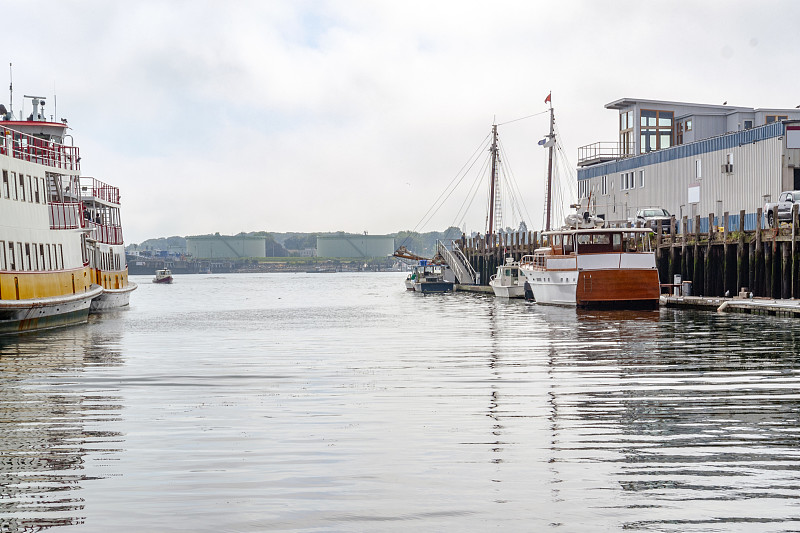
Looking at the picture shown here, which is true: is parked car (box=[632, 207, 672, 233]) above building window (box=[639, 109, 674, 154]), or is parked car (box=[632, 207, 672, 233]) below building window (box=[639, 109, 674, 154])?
below

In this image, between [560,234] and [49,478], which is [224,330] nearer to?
[560,234]

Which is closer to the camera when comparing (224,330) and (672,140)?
(224,330)

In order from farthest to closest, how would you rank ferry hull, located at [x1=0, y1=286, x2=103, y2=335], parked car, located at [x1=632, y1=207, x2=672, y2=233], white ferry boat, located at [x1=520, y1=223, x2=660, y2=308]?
parked car, located at [x1=632, y1=207, x2=672, y2=233]
white ferry boat, located at [x1=520, y1=223, x2=660, y2=308]
ferry hull, located at [x1=0, y1=286, x2=103, y2=335]

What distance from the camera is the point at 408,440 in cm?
1343

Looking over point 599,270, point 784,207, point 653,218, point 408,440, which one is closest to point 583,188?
point 653,218

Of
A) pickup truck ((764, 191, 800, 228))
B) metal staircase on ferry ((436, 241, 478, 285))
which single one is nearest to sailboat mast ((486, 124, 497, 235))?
metal staircase on ferry ((436, 241, 478, 285))

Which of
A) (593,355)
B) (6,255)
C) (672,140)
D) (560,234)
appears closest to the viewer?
(593,355)

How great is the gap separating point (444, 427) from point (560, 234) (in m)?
38.9

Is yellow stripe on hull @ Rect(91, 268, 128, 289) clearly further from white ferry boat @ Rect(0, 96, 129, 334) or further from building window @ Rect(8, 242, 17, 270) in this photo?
building window @ Rect(8, 242, 17, 270)

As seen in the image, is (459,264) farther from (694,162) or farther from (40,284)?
(40,284)

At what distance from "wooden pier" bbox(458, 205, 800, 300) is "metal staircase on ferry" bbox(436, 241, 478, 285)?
34721 mm

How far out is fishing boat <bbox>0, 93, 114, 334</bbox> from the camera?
121 feet

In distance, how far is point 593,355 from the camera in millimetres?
26359

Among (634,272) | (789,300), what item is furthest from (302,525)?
(634,272)
